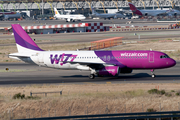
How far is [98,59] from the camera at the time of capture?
3831cm

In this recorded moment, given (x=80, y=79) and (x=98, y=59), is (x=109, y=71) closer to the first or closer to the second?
(x=98, y=59)

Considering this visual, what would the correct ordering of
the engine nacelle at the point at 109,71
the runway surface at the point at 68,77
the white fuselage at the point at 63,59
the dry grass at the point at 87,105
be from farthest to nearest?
1. the white fuselage at the point at 63,59
2. the runway surface at the point at 68,77
3. the engine nacelle at the point at 109,71
4. the dry grass at the point at 87,105

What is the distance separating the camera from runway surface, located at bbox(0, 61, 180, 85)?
37.2 metres

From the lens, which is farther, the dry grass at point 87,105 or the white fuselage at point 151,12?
the white fuselage at point 151,12

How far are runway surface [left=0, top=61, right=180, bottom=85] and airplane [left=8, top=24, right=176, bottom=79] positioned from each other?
1.35 m

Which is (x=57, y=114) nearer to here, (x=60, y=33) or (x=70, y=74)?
(x=70, y=74)

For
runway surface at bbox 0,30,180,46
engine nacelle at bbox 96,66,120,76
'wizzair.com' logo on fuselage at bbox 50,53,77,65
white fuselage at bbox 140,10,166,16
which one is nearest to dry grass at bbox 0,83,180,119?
engine nacelle at bbox 96,66,120,76

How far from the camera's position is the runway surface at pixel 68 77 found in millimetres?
37250

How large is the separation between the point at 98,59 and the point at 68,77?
5.81m

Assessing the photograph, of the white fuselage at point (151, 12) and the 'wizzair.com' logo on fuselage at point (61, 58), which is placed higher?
the 'wizzair.com' logo on fuselage at point (61, 58)

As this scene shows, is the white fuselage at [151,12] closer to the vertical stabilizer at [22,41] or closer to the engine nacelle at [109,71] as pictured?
the vertical stabilizer at [22,41]

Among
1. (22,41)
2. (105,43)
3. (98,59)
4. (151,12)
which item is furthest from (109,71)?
(151,12)

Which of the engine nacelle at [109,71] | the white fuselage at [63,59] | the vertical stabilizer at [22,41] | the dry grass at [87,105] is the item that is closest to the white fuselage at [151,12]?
the white fuselage at [63,59]

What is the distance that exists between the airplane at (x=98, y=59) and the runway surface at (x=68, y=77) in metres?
1.35
